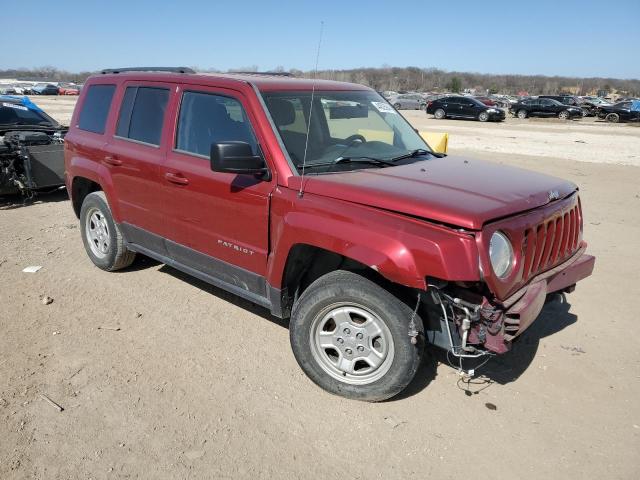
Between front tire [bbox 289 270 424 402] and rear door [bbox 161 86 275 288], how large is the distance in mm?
566

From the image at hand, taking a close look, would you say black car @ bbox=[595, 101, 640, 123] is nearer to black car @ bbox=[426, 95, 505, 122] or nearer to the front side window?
black car @ bbox=[426, 95, 505, 122]

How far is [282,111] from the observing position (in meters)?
3.74

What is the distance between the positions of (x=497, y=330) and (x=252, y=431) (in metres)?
1.56

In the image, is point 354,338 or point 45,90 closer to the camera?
point 354,338

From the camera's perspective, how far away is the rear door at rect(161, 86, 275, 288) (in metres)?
3.65

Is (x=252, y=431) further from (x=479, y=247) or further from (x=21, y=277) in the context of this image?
(x=21, y=277)

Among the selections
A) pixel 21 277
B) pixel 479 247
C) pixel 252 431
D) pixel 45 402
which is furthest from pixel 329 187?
pixel 21 277

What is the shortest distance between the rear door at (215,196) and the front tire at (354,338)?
0.57 metres

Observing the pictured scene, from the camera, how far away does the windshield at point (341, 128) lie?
367cm

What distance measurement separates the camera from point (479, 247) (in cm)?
270

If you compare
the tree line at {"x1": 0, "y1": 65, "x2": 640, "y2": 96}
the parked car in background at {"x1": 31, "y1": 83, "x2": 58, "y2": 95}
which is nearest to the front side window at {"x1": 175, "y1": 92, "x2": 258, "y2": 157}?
the parked car in background at {"x1": 31, "y1": 83, "x2": 58, "y2": 95}

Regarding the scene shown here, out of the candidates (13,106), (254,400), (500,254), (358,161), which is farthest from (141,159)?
(13,106)

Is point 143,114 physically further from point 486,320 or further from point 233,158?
point 486,320

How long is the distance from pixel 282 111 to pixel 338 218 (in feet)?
3.58
